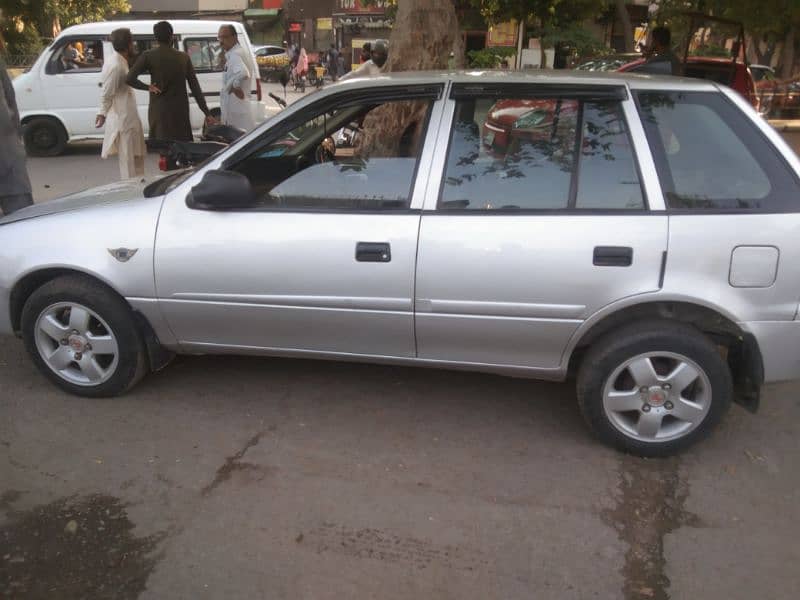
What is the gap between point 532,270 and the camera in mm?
3227

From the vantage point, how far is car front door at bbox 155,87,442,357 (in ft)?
11.0

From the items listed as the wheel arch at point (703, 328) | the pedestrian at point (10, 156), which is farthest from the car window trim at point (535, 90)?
the pedestrian at point (10, 156)

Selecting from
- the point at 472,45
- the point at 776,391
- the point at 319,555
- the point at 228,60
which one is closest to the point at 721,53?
→ the point at 472,45

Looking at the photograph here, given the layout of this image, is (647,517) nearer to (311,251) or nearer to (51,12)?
(311,251)

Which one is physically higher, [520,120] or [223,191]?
[520,120]

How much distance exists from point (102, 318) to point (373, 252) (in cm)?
148

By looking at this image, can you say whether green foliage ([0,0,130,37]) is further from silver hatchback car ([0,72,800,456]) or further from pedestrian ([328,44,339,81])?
silver hatchback car ([0,72,800,456])

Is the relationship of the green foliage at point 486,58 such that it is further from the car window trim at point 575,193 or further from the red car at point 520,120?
the car window trim at point 575,193

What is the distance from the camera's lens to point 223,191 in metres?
3.41

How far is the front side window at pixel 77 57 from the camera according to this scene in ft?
36.5

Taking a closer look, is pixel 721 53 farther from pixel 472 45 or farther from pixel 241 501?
pixel 241 501

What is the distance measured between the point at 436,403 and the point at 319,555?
1.38 meters

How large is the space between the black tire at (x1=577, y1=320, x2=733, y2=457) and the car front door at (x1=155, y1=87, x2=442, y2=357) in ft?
2.91

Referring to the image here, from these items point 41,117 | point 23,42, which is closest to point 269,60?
point 23,42
